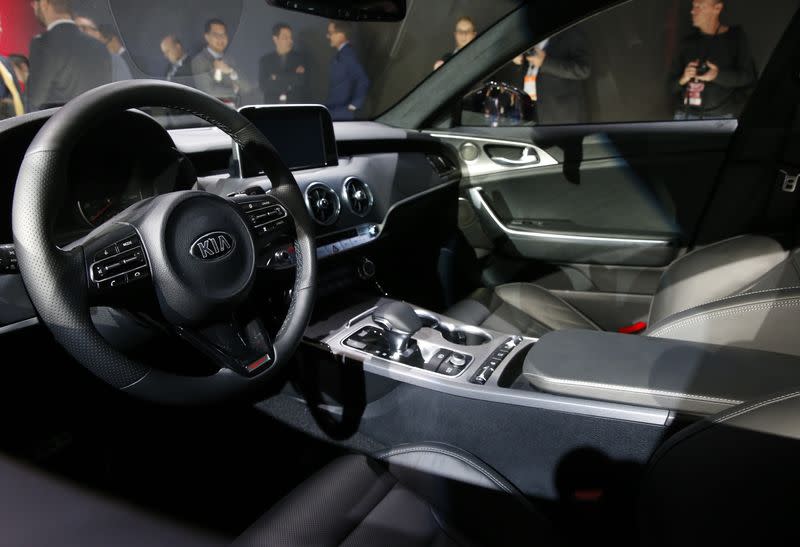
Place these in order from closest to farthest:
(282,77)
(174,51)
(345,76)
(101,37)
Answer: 1. (101,37)
2. (174,51)
3. (345,76)
4. (282,77)

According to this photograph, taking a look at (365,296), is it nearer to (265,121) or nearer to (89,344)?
(265,121)

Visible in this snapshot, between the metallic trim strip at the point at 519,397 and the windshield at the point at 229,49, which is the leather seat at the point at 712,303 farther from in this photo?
the windshield at the point at 229,49

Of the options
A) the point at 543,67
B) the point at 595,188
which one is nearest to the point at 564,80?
the point at 543,67

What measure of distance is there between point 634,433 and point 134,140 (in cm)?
114

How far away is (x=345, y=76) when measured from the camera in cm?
532

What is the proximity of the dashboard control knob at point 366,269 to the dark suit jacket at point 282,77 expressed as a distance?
417 cm

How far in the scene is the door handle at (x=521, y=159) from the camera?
253cm

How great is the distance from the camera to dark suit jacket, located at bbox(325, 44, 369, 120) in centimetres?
484

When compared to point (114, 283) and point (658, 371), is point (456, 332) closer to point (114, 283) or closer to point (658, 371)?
point (658, 371)

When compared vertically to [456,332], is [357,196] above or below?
above

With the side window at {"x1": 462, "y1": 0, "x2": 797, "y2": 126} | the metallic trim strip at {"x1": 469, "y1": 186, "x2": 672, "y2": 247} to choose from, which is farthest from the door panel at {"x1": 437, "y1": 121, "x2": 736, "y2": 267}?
the side window at {"x1": 462, "y1": 0, "x2": 797, "y2": 126}

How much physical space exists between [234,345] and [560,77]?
2.39m

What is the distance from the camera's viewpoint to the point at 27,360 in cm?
120

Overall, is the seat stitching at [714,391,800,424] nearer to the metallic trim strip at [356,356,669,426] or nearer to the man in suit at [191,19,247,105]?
the metallic trim strip at [356,356,669,426]
